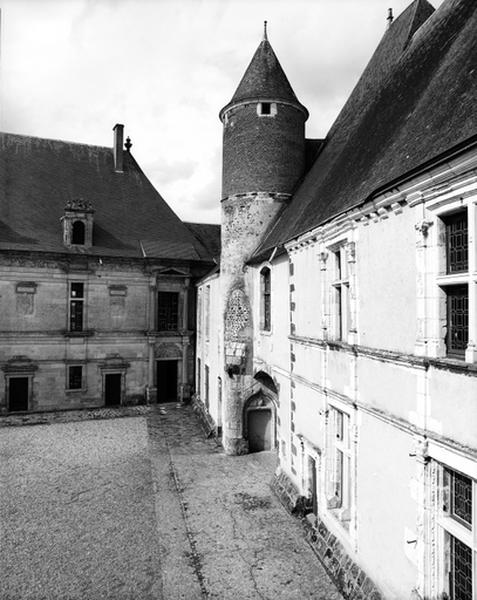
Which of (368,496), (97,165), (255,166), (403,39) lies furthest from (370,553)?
(97,165)

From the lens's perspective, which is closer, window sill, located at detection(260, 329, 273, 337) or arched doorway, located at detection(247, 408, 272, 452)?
window sill, located at detection(260, 329, 273, 337)

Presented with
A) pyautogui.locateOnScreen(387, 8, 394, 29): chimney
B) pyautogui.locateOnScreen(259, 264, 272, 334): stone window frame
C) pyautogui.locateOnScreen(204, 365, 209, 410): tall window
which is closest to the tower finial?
pyautogui.locateOnScreen(387, 8, 394, 29): chimney

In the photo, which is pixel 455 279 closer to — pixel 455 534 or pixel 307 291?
pixel 455 534

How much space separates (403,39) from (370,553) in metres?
13.7

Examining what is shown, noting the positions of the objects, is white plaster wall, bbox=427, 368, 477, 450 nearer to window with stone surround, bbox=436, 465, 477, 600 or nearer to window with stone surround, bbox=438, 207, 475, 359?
window with stone surround, bbox=438, 207, 475, 359

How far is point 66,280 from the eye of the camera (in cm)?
2270

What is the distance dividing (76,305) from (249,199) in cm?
1185

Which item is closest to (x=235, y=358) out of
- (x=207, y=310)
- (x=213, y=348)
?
(x=213, y=348)

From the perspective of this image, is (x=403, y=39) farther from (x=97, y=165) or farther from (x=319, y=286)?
(x=97, y=165)

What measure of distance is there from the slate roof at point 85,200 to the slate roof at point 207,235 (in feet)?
4.56

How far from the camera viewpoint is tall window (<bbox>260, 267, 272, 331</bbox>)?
14.8m

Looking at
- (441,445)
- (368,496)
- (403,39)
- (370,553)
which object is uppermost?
(403,39)

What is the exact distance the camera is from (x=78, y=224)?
2325cm

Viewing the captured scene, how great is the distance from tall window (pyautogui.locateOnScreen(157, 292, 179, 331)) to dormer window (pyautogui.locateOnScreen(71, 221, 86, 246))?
4.87 m
